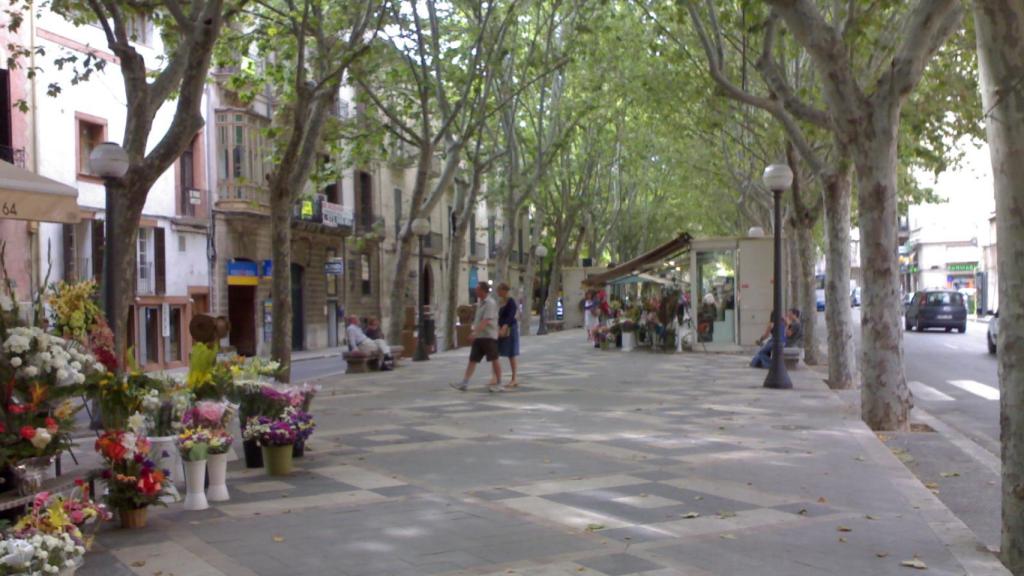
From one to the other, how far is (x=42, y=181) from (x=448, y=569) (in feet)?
14.4

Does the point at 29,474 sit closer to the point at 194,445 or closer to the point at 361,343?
the point at 194,445

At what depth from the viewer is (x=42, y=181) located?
7.81 m

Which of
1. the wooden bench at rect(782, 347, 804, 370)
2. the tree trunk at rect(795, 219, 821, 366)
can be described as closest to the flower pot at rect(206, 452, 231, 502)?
the wooden bench at rect(782, 347, 804, 370)

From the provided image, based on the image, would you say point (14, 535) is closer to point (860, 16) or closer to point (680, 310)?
point (860, 16)

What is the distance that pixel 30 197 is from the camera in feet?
24.9

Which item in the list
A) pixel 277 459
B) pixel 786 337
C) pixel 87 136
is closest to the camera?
pixel 277 459

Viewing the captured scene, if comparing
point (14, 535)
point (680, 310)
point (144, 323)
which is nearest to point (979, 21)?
point (14, 535)

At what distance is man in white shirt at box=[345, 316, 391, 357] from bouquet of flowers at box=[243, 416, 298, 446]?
1311 centimetres

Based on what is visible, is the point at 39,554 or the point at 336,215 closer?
the point at 39,554

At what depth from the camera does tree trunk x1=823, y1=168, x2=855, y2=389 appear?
16.4 m

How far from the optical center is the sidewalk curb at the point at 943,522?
5.77 metres

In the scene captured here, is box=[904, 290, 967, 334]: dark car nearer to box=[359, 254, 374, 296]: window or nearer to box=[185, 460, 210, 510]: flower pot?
box=[359, 254, 374, 296]: window

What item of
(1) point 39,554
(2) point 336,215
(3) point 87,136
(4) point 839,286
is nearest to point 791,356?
(4) point 839,286

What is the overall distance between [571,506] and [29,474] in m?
3.49
